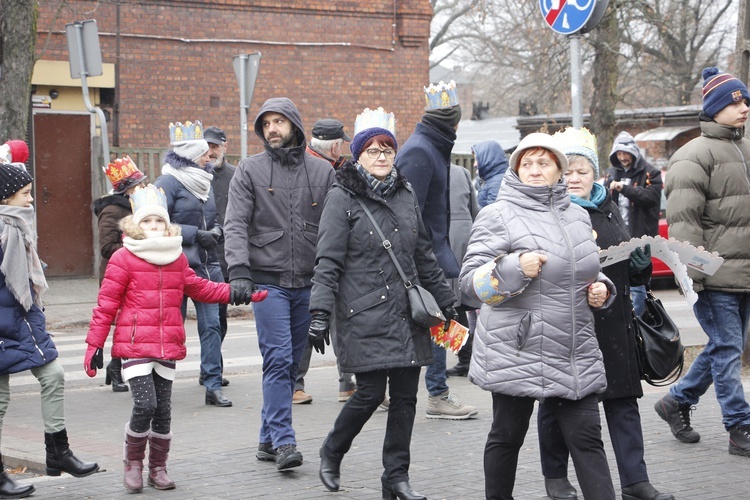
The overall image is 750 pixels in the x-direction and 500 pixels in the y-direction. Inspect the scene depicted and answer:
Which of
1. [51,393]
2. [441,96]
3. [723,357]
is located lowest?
[51,393]

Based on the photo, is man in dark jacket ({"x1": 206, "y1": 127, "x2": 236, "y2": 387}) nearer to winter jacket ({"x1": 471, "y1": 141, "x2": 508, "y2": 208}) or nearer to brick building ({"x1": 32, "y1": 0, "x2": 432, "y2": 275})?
winter jacket ({"x1": 471, "y1": 141, "x2": 508, "y2": 208})

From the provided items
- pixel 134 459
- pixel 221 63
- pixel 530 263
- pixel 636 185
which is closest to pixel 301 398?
pixel 134 459

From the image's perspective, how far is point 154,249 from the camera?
617 centimetres

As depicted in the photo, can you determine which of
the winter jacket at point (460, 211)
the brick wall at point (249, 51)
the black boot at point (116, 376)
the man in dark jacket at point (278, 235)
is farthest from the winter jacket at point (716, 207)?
the brick wall at point (249, 51)

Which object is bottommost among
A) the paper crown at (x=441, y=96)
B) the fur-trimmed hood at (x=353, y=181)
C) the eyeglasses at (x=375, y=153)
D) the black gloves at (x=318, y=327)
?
the black gloves at (x=318, y=327)

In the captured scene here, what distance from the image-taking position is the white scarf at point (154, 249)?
→ 6.14m

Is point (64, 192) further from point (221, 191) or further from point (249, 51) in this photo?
point (221, 191)

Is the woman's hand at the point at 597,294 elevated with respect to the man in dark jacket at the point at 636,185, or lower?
lower

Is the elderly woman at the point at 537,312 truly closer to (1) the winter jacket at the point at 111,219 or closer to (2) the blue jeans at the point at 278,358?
(2) the blue jeans at the point at 278,358

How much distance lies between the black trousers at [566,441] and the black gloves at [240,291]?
180 cm

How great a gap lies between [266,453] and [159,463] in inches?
28.6

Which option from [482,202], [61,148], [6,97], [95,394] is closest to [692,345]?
[482,202]

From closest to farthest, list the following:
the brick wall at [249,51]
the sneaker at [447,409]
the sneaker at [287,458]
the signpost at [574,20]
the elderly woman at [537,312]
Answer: the elderly woman at [537,312] → the sneaker at [287,458] → the sneaker at [447,409] → the signpost at [574,20] → the brick wall at [249,51]

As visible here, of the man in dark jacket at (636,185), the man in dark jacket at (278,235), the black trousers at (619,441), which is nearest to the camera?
the black trousers at (619,441)
